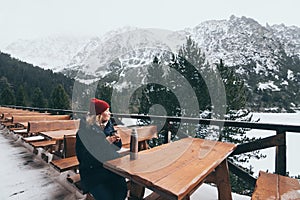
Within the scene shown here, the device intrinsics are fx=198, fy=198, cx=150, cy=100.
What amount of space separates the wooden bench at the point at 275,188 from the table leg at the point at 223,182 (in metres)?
0.30

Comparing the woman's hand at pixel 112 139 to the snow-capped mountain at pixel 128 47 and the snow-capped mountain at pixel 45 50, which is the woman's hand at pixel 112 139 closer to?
the snow-capped mountain at pixel 128 47

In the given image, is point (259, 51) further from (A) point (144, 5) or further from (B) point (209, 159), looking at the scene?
(B) point (209, 159)

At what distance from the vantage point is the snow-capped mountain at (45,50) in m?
73.4

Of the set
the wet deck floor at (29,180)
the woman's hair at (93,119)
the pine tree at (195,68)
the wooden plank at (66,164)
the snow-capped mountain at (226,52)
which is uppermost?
the snow-capped mountain at (226,52)

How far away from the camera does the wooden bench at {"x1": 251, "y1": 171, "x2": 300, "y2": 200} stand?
4.15 feet

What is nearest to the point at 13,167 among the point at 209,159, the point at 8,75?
the point at 209,159

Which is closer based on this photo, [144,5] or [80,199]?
[80,199]

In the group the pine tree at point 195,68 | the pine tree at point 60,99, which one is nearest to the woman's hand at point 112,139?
the pine tree at point 195,68

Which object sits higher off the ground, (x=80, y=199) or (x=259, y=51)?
(x=259, y=51)

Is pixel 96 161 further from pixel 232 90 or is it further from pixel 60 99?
pixel 60 99

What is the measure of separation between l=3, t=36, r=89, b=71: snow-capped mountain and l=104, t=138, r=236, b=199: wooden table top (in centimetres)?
7188

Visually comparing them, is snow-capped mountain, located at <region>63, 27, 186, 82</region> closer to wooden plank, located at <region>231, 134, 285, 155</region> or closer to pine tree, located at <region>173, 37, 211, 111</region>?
pine tree, located at <region>173, 37, 211, 111</region>

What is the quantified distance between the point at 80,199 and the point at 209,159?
1.35 meters

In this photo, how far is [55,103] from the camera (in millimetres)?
29859
